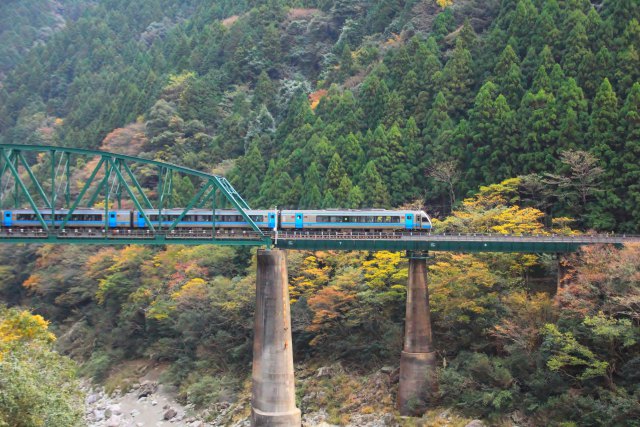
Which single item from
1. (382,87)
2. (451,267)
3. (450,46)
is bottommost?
(451,267)

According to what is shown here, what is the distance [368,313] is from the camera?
41312mm

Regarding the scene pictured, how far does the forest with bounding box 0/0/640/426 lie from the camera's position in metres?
32.0

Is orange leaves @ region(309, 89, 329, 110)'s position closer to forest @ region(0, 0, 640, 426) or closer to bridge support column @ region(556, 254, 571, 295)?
forest @ region(0, 0, 640, 426)

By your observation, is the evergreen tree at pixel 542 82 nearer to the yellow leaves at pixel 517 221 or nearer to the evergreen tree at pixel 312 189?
the yellow leaves at pixel 517 221

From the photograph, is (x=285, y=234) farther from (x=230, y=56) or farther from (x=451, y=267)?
(x=230, y=56)

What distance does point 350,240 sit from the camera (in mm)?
36344

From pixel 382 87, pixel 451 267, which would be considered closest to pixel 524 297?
pixel 451 267

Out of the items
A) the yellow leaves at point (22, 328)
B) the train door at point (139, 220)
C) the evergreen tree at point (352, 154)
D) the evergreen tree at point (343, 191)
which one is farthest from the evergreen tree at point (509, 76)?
the yellow leaves at point (22, 328)

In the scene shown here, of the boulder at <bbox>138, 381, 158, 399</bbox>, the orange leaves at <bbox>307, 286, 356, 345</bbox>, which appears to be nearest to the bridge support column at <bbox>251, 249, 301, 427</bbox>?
the orange leaves at <bbox>307, 286, 356, 345</bbox>

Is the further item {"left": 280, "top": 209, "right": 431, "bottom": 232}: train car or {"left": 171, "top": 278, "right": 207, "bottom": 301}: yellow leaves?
{"left": 171, "top": 278, "right": 207, "bottom": 301}: yellow leaves

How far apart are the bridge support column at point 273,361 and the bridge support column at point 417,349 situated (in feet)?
19.4

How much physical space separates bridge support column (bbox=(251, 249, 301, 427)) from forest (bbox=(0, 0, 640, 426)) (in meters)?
4.93

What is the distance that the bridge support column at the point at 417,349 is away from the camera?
35.0 m

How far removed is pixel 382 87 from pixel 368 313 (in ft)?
77.9
